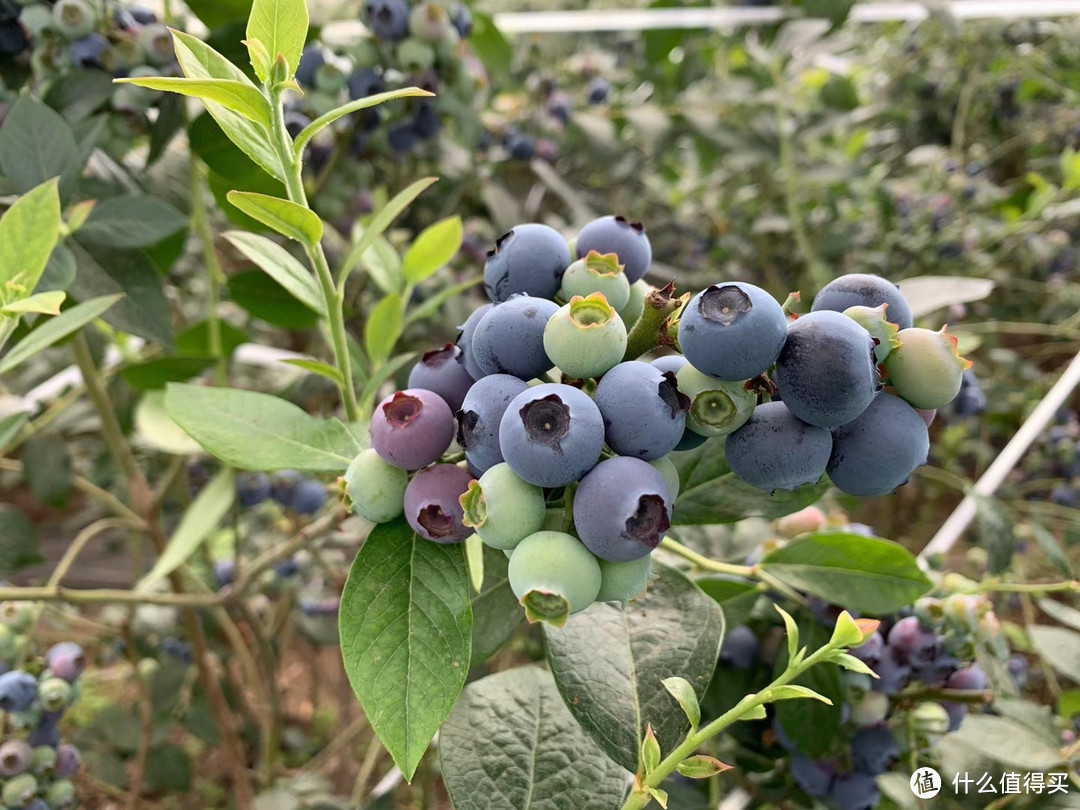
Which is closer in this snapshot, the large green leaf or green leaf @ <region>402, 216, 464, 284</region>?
the large green leaf

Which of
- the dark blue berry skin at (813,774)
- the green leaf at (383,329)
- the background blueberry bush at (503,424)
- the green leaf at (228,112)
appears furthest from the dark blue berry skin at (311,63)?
the dark blue berry skin at (813,774)

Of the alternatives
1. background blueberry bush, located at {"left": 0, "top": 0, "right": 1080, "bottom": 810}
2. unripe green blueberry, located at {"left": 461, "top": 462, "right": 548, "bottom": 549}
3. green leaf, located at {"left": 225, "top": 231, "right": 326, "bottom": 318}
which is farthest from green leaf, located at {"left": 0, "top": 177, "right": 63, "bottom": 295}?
unripe green blueberry, located at {"left": 461, "top": 462, "right": 548, "bottom": 549}

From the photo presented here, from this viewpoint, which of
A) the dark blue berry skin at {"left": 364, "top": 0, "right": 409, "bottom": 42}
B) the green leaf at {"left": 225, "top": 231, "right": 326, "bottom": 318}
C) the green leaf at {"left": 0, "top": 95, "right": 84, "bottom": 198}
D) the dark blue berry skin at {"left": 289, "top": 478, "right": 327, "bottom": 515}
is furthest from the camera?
the dark blue berry skin at {"left": 289, "top": 478, "right": 327, "bottom": 515}

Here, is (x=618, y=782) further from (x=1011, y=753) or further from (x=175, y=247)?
(x=175, y=247)

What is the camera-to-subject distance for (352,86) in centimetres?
117

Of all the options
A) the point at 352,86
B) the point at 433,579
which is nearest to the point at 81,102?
the point at 352,86

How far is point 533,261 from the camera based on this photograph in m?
0.56

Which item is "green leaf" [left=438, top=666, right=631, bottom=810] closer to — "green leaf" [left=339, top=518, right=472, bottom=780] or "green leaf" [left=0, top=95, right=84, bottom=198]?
"green leaf" [left=339, top=518, right=472, bottom=780]

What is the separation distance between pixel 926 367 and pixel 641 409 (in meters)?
0.19

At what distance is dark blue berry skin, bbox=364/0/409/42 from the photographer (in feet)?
3.63

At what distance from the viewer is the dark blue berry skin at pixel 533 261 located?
1.82 ft

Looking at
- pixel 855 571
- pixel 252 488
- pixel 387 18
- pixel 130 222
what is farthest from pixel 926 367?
pixel 252 488

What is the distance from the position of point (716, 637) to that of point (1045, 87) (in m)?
2.51

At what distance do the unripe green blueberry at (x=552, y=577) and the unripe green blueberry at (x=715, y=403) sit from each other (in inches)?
4.4
